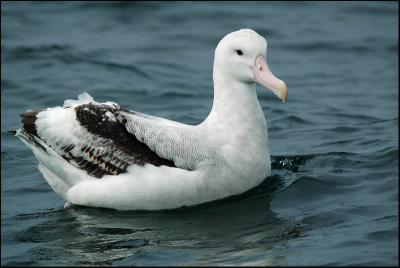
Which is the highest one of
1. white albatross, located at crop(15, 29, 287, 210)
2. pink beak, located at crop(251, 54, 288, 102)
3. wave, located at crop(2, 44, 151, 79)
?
wave, located at crop(2, 44, 151, 79)

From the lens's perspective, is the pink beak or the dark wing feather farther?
the pink beak

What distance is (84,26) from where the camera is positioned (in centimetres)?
1859

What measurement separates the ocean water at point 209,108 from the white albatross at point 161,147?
8.6 inches

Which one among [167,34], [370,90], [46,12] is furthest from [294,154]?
[46,12]

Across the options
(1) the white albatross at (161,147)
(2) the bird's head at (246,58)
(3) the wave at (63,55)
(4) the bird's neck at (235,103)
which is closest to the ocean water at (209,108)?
(3) the wave at (63,55)

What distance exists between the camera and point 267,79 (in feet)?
30.6

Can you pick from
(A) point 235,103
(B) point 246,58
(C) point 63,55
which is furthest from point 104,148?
(C) point 63,55

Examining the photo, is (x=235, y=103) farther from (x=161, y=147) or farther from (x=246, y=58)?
(x=161, y=147)

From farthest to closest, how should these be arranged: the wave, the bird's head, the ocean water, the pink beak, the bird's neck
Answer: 1. the wave
2. the bird's neck
3. the bird's head
4. the pink beak
5. the ocean water

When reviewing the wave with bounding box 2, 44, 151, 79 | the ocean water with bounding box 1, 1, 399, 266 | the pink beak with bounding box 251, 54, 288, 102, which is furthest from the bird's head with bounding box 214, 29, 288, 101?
the wave with bounding box 2, 44, 151, 79

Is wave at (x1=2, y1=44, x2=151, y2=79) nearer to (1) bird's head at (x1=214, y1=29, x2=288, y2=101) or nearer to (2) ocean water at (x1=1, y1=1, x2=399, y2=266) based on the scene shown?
(2) ocean water at (x1=1, y1=1, x2=399, y2=266)

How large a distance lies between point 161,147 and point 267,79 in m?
1.26

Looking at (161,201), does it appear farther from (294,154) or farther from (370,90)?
(370,90)

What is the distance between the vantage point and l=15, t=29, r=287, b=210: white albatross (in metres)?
9.03
